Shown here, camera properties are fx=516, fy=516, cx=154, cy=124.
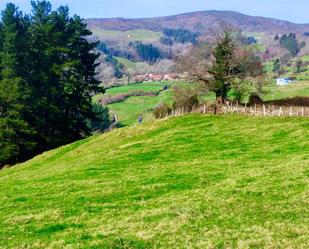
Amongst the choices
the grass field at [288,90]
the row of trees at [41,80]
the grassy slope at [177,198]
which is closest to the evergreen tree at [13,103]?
the row of trees at [41,80]

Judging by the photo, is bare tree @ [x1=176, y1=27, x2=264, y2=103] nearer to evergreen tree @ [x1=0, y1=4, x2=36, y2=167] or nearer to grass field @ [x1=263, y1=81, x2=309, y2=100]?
evergreen tree @ [x1=0, y1=4, x2=36, y2=167]

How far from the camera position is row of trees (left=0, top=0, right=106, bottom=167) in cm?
6425

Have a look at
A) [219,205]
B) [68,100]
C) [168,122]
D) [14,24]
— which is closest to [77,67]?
[68,100]

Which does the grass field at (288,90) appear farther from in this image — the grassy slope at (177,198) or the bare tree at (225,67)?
the grassy slope at (177,198)

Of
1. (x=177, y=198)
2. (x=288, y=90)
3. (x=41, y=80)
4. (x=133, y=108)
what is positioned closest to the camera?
(x=177, y=198)

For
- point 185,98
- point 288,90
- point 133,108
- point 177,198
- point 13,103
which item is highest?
point 177,198

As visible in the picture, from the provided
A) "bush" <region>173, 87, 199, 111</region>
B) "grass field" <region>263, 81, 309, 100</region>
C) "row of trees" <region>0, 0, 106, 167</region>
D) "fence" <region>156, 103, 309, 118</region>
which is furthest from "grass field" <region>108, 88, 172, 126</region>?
"fence" <region>156, 103, 309, 118</region>

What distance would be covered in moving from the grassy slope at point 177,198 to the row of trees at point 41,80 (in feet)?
86.8

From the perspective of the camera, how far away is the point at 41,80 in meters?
71.8

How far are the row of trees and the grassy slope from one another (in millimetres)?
26459

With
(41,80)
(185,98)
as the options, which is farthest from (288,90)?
(41,80)

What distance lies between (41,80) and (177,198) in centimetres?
5292

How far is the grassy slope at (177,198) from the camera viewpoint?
17281mm

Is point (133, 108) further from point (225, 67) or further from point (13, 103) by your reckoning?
point (13, 103)
